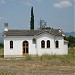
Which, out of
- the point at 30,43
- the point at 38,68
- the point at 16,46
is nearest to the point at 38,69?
the point at 38,68

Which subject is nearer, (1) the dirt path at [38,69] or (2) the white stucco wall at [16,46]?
(1) the dirt path at [38,69]

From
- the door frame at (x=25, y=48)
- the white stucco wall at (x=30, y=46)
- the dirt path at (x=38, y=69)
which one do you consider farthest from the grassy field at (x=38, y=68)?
the door frame at (x=25, y=48)

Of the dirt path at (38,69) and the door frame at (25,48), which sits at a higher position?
the door frame at (25,48)

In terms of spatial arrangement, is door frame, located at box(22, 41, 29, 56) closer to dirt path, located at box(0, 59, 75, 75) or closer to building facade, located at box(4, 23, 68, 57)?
building facade, located at box(4, 23, 68, 57)

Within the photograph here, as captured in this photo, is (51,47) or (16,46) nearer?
(16,46)

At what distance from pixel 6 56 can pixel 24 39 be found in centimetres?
393

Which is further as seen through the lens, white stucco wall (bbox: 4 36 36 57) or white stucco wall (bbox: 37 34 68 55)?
white stucco wall (bbox: 37 34 68 55)

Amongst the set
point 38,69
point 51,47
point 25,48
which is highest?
point 51,47

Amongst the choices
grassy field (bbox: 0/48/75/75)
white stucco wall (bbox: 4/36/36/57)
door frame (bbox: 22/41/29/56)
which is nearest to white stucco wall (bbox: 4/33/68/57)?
white stucco wall (bbox: 4/36/36/57)

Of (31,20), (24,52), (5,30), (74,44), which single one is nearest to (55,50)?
(24,52)

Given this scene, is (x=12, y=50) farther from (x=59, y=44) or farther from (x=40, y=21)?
(x=40, y=21)

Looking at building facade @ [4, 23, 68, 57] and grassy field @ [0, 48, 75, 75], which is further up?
building facade @ [4, 23, 68, 57]

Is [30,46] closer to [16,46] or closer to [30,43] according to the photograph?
[30,43]

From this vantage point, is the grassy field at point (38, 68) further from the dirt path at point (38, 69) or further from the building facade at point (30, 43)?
the building facade at point (30, 43)
